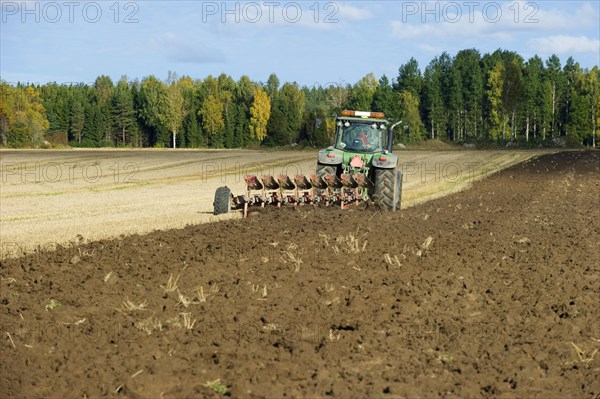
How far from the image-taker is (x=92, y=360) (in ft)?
18.5

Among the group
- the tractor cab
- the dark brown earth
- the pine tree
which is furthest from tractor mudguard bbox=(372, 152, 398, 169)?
the pine tree

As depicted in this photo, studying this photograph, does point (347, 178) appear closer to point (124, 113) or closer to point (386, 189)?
point (386, 189)

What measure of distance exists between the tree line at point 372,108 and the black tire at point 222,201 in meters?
66.2

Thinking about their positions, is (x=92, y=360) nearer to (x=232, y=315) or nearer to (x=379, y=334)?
(x=232, y=315)

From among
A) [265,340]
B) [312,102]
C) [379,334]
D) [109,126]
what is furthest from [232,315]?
[312,102]

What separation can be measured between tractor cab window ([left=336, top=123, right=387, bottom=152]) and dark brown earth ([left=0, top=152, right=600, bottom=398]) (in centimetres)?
594

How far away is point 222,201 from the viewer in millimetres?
15938

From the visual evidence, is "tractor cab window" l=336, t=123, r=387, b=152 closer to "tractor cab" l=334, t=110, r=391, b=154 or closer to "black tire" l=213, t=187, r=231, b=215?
"tractor cab" l=334, t=110, r=391, b=154

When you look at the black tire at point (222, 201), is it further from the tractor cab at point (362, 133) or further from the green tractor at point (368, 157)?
the tractor cab at point (362, 133)

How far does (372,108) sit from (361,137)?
77609mm

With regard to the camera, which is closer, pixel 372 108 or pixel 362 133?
pixel 362 133

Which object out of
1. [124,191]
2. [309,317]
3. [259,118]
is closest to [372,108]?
[259,118]

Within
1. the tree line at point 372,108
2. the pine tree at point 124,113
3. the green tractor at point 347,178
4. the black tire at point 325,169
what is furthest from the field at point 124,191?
the pine tree at point 124,113

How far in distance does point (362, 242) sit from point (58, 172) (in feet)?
76.6
